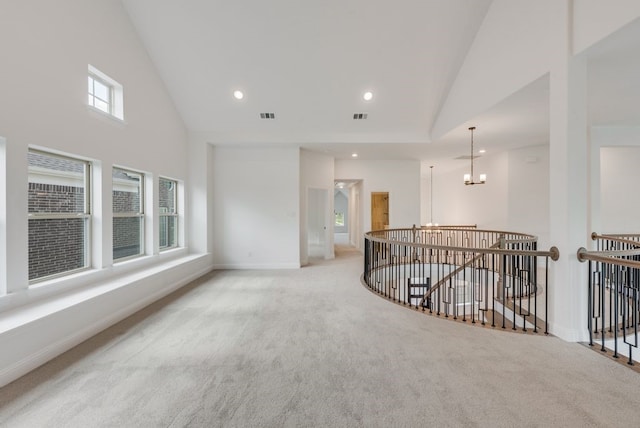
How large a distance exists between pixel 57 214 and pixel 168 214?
8.56 ft

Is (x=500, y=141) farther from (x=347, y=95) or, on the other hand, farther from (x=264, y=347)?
(x=264, y=347)

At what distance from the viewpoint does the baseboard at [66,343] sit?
7.91 feet

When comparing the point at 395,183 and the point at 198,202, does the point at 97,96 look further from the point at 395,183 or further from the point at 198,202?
the point at 395,183

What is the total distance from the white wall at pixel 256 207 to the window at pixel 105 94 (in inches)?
108

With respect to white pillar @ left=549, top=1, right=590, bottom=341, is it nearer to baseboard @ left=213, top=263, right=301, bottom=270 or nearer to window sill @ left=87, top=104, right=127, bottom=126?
baseboard @ left=213, top=263, right=301, bottom=270

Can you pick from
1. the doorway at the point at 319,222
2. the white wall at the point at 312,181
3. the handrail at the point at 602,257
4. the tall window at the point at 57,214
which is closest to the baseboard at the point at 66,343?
the tall window at the point at 57,214

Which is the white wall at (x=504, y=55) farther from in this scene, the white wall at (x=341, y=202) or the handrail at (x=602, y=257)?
the white wall at (x=341, y=202)

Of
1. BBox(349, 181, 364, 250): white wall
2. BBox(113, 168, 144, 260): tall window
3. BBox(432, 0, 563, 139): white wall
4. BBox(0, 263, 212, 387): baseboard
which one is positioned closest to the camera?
BBox(0, 263, 212, 387): baseboard

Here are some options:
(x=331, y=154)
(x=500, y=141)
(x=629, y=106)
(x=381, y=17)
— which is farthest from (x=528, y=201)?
(x=381, y=17)

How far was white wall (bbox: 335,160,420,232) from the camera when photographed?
911 centimetres

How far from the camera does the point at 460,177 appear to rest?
1061 cm

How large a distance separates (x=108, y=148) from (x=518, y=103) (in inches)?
240

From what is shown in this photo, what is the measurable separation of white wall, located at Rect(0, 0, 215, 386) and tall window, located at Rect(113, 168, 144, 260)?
0.23 metres

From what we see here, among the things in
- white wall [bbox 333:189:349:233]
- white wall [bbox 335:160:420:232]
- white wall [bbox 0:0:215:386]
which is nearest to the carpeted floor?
white wall [bbox 0:0:215:386]
